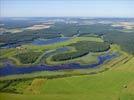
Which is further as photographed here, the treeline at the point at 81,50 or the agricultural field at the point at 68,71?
the treeline at the point at 81,50

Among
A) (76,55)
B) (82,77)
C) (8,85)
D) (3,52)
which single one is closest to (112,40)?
(76,55)

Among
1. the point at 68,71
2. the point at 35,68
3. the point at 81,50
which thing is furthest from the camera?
the point at 81,50

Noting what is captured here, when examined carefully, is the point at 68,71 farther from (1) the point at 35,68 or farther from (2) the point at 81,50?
(2) the point at 81,50

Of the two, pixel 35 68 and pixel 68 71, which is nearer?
pixel 68 71

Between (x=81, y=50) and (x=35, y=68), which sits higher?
(x=81, y=50)

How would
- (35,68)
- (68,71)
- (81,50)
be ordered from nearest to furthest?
(68,71)
(35,68)
(81,50)

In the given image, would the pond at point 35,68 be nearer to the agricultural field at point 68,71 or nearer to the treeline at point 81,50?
the agricultural field at point 68,71

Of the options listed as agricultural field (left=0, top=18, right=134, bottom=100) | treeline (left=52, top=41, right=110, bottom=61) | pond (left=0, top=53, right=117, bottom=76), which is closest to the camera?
agricultural field (left=0, top=18, right=134, bottom=100)

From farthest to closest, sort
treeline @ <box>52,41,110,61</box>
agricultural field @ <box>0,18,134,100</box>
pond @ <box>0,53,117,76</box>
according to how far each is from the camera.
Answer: treeline @ <box>52,41,110,61</box> < pond @ <box>0,53,117,76</box> < agricultural field @ <box>0,18,134,100</box>

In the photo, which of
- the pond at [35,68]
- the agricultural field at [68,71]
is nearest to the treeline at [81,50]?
the agricultural field at [68,71]

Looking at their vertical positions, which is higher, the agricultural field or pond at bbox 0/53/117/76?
the agricultural field

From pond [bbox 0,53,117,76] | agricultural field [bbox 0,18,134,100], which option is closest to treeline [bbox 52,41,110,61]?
agricultural field [bbox 0,18,134,100]

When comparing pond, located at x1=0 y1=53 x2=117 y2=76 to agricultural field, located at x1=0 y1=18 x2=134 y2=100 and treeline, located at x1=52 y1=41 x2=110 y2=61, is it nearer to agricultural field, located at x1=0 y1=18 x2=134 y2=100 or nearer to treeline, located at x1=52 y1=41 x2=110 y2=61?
agricultural field, located at x1=0 y1=18 x2=134 y2=100

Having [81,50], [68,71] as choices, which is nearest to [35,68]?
[68,71]
